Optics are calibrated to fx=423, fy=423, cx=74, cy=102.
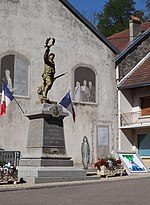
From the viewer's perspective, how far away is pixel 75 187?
13672mm

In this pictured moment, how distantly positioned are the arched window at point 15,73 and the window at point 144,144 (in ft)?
26.9

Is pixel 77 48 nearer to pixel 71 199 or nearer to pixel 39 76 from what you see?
pixel 39 76

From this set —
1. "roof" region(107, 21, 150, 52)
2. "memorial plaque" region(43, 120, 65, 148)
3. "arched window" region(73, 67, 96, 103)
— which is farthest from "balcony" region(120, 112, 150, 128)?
"memorial plaque" region(43, 120, 65, 148)

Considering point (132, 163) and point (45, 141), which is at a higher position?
point (45, 141)

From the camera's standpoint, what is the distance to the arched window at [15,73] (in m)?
22.5

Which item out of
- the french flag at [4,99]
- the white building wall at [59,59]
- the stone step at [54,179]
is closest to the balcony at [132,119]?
the white building wall at [59,59]

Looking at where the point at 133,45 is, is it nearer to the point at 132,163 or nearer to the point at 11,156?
the point at 132,163

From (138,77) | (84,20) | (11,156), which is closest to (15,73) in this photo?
(11,156)

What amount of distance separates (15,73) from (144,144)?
9417 mm

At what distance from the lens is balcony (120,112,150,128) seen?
26.1 m

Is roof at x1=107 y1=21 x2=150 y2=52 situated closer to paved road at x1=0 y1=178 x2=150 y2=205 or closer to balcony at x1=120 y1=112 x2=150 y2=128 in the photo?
balcony at x1=120 y1=112 x2=150 y2=128

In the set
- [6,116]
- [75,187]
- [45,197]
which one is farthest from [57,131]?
[6,116]

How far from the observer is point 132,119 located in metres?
26.7

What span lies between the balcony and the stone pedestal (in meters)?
10.5
